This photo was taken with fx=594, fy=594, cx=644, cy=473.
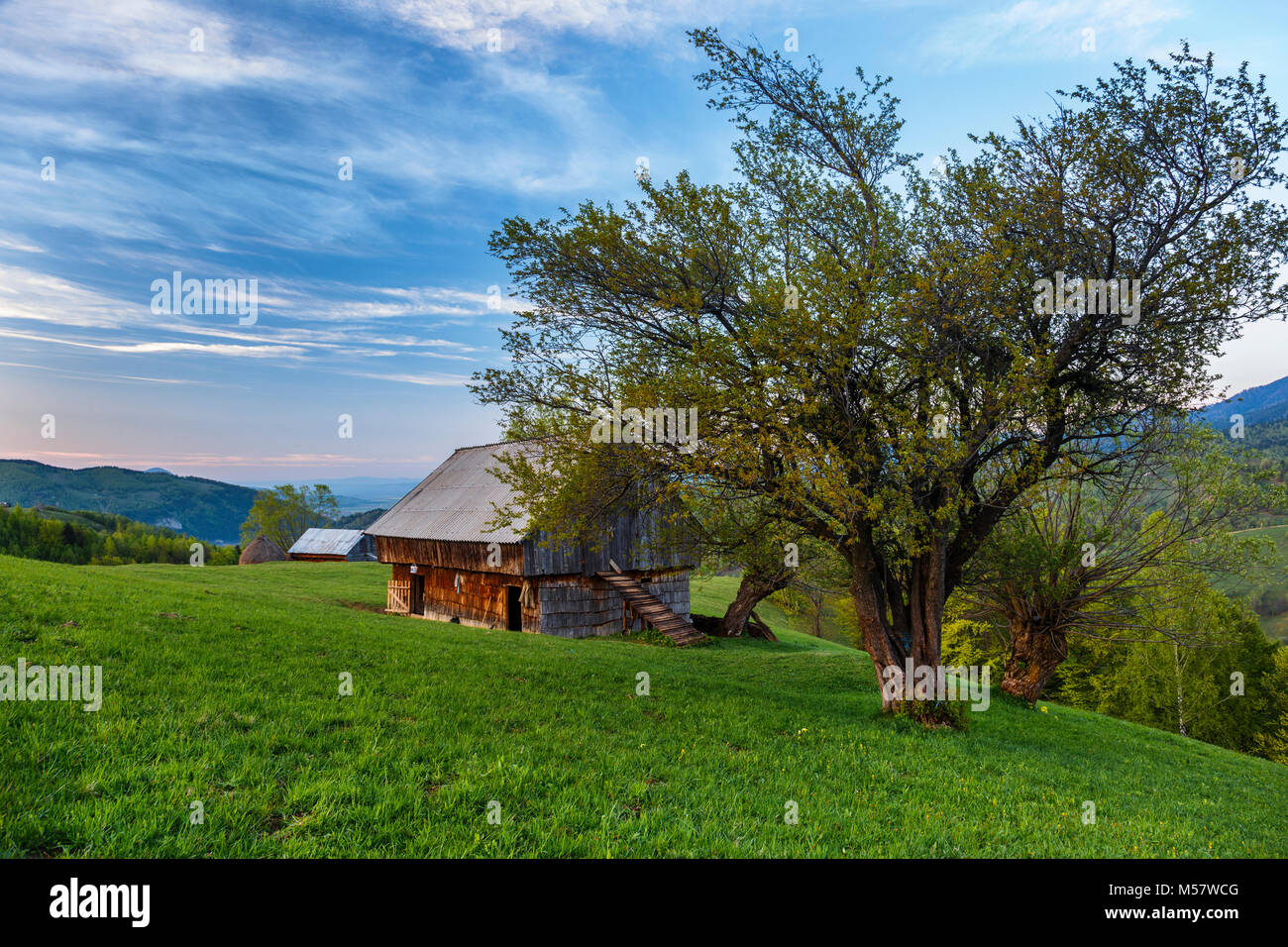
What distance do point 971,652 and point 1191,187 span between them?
3895 centimetres

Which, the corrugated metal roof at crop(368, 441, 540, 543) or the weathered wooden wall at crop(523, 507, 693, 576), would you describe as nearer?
the weathered wooden wall at crop(523, 507, 693, 576)

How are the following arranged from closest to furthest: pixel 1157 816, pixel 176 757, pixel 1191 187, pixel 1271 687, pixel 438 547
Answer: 1. pixel 176 757
2. pixel 1157 816
3. pixel 1191 187
4. pixel 438 547
5. pixel 1271 687

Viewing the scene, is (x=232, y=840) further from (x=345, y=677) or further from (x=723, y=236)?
(x=723, y=236)

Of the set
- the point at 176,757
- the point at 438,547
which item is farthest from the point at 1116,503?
the point at 438,547

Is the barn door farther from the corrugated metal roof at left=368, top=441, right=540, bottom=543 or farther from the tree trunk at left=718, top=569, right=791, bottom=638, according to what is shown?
the tree trunk at left=718, top=569, right=791, bottom=638

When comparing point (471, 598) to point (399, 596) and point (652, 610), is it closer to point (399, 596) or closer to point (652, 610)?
point (399, 596)

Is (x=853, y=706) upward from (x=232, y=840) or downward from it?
downward

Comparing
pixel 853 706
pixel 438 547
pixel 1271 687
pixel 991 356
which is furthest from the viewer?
pixel 1271 687

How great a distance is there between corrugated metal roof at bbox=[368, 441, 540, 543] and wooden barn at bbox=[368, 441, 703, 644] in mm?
70

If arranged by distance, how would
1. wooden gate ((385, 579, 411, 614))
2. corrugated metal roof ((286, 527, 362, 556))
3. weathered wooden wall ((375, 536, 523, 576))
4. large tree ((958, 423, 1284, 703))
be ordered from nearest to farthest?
large tree ((958, 423, 1284, 703))
weathered wooden wall ((375, 536, 523, 576))
wooden gate ((385, 579, 411, 614))
corrugated metal roof ((286, 527, 362, 556))

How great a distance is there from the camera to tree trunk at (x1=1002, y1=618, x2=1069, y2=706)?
18.5m

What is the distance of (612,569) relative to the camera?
97.5 ft

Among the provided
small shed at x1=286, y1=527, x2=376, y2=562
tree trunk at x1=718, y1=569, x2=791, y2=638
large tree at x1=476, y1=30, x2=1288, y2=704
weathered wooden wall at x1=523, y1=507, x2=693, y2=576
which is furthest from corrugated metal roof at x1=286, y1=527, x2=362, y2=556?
large tree at x1=476, y1=30, x2=1288, y2=704
